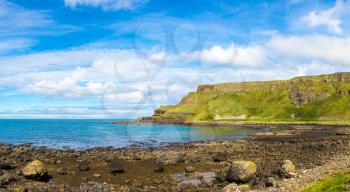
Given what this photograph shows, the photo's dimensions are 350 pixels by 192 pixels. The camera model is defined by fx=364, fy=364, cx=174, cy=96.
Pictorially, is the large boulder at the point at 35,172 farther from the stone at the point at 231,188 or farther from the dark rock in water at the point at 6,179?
the stone at the point at 231,188

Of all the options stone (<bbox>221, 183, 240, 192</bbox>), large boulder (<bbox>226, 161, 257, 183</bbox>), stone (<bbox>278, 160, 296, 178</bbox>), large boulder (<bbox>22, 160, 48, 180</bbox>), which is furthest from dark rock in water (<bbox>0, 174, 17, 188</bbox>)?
stone (<bbox>278, 160, 296, 178</bbox>)

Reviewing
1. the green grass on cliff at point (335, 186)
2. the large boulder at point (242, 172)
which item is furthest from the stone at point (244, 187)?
the green grass on cliff at point (335, 186)

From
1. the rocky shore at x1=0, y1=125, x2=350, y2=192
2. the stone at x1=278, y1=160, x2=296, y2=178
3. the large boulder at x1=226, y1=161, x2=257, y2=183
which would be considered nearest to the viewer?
the rocky shore at x1=0, y1=125, x2=350, y2=192

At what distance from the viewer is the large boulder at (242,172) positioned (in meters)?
41.3

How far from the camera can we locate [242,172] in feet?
136

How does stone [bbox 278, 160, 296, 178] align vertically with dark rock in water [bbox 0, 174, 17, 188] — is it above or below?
above

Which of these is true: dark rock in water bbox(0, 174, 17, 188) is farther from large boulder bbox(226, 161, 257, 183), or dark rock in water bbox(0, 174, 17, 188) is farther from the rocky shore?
large boulder bbox(226, 161, 257, 183)

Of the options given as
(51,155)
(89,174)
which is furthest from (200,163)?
(51,155)

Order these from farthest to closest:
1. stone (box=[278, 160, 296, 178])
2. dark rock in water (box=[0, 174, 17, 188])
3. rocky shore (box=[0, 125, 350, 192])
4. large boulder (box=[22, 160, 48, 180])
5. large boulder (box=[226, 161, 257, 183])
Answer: large boulder (box=[22, 160, 48, 180])
stone (box=[278, 160, 296, 178])
dark rock in water (box=[0, 174, 17, 188])
large boulder (box=[226, 161, 257, 183])
rocky shore (box=[0, 125, 350, 192])

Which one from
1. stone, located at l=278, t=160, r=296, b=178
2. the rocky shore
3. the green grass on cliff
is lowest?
the rocky shore

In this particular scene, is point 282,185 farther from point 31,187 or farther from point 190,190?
point 31,187

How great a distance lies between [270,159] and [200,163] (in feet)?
40.1

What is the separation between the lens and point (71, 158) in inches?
2758

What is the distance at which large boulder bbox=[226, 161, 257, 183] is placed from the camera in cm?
4128
